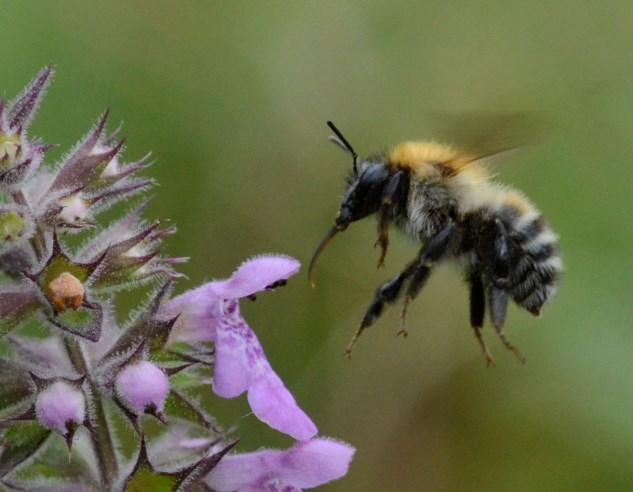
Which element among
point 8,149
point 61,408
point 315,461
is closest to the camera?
point 61,408

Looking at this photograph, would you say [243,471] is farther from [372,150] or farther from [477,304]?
[372,150]

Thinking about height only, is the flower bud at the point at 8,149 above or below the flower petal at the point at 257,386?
above

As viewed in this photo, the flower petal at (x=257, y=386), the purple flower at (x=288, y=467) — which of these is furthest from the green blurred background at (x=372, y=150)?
the flower petal at (x=257, y=386)

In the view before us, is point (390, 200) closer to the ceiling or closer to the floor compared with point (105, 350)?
closer to the ceiling

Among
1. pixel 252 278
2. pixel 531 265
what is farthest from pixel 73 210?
pixel 531 265

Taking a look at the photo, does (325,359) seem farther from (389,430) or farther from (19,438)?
(19,438)

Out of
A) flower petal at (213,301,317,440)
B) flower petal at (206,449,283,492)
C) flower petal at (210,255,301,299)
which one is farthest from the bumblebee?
flower petal at (213,301,317,440)

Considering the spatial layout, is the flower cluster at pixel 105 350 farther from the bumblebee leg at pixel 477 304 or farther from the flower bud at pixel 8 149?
the bumblebee leg at pixel 477 304

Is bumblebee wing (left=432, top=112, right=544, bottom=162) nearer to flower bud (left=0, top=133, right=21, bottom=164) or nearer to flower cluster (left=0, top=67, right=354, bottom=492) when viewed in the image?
flower cluster (left=0, top=67, right=354, bottom=492)
